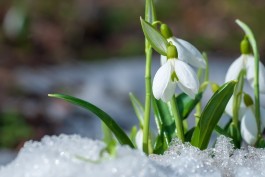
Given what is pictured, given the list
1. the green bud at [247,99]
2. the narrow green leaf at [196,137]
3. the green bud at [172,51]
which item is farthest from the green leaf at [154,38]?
the green bud at [247,99]

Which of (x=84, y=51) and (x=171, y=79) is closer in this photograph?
(x=171, y=79)

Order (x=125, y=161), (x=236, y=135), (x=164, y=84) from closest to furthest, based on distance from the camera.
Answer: (x=125, y=161), (x=164, y=84), (x=236, y=135)

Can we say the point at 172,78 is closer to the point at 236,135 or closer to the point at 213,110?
the point at 213,110

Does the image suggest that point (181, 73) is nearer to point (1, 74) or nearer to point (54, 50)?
point (1, 74)

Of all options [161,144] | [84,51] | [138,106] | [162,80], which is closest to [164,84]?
[162,80]

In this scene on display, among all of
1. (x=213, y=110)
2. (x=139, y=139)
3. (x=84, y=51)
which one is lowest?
(x=84, y=51)

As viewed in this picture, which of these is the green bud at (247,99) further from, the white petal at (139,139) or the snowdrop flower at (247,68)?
the white petal at (139,139)

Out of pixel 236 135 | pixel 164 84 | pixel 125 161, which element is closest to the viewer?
pixel 125 161
